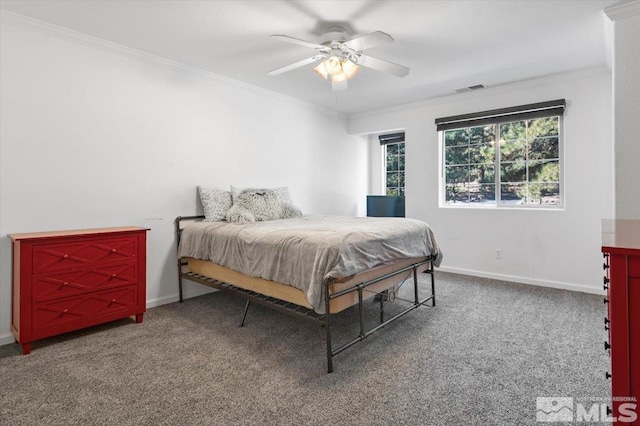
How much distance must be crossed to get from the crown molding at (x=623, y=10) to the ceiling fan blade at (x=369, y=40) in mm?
1695

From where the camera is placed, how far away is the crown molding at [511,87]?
3627mm

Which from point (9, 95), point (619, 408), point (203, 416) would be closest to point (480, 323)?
point (619, 408)

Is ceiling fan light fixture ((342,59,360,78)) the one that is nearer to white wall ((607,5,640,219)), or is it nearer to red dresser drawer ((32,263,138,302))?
white wall ((607,5,640,219))

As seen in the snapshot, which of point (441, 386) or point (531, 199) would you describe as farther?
point (531, 199)

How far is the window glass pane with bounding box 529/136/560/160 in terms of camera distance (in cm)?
400

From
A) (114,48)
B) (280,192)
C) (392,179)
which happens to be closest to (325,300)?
(280,192)

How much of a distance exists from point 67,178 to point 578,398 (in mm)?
3923

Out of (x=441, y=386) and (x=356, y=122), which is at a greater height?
(x=356, y=122)

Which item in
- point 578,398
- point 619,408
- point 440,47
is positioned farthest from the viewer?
point 440,47

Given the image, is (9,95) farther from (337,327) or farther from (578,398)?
(578,398)

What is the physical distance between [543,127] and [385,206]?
2410 mm

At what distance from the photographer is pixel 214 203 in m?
3.60

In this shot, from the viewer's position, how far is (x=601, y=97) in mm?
3594

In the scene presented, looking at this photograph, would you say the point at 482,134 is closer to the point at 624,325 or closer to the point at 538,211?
the point at 538,211
